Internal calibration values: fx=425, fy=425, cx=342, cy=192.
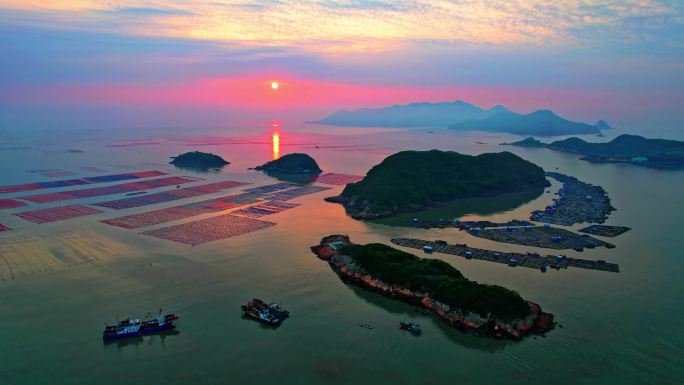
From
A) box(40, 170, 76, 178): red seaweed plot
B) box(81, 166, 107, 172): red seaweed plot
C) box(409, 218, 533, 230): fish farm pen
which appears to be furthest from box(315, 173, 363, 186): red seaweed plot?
box(40, 170, 76, 178): red seaweed plot

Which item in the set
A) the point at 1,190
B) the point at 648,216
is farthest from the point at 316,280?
the point at 1,190

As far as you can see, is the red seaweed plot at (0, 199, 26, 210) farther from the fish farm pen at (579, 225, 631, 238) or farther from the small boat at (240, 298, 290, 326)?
the fish farm pen at (579, 225, 631, 238)

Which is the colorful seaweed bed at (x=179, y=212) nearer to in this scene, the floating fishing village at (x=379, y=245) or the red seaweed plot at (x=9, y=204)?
the floating fishing village at (x=379, y=245)

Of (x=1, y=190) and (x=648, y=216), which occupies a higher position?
(x=648, y=216)

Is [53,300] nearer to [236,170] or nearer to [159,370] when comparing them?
[159,370]

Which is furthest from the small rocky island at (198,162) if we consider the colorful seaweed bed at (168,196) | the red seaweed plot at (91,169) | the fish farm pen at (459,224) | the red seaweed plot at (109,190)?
the fish farm pen at (459,224)

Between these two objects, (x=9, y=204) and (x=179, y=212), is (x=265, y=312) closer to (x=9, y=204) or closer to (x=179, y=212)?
(x=179, y=212)
